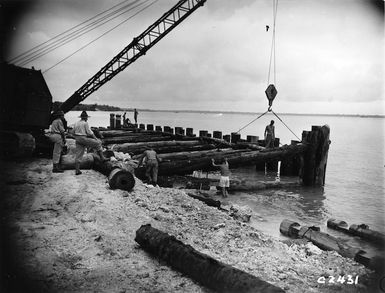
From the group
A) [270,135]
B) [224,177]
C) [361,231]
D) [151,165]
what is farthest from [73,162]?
[270,135]

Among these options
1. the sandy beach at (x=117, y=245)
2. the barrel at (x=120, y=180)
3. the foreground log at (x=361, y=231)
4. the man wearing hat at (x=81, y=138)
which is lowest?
the foreground log at (x=361, y=231)

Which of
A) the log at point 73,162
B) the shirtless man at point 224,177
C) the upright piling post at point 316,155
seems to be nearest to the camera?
the log at point 73,162

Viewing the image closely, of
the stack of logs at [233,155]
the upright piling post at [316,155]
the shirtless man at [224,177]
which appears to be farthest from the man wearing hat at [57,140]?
the upright piling post at [316,155]

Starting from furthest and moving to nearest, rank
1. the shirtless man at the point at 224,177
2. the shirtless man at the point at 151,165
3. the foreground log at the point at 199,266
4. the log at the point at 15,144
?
the shirtless man at the point at 224,177 → the shirtless man at the point at 151,165 → the log at the point at 15,144 → the foreground log at the point at 199,266

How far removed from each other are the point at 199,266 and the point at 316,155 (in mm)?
10512

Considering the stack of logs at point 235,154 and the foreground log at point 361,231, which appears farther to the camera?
the stack of logs at point 235,154

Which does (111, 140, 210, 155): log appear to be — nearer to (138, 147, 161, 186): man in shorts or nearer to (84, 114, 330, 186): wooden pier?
(84, 114, 330, 186): wooden pier

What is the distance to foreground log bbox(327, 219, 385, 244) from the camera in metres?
6.45

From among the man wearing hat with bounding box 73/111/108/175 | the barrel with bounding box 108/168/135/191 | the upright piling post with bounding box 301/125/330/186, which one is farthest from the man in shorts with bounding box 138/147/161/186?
the upright piling post with bounding box 301/125/330/186

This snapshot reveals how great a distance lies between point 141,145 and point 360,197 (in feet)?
32.2

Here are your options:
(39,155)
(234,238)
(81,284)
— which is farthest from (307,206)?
(39,155)

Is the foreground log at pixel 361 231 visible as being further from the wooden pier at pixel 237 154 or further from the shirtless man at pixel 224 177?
the wooden pier at pixel 237 154

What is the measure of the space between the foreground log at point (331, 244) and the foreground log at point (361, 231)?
4.51 feet

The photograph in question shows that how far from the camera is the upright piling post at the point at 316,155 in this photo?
12.4 m
